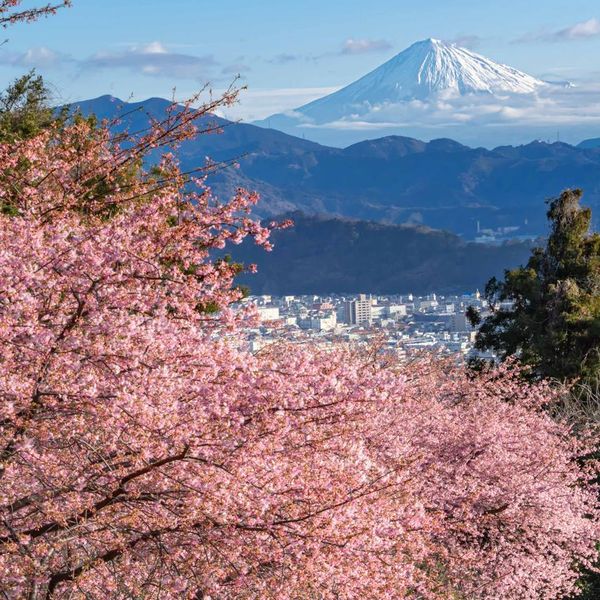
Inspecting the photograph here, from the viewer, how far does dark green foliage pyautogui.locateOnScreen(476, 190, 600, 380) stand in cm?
2112

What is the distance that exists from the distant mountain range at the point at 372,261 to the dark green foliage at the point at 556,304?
102 m

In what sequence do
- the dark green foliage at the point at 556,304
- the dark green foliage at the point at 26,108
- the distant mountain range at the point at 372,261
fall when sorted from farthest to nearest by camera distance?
the distant mountain range at the point at 372,261 → the dark green foliage at the point at 556,304 → the dark green foliage at the point at 26,108

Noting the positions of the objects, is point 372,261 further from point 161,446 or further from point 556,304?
point 161,446

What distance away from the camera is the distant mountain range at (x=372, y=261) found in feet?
424

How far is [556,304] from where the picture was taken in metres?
21.7

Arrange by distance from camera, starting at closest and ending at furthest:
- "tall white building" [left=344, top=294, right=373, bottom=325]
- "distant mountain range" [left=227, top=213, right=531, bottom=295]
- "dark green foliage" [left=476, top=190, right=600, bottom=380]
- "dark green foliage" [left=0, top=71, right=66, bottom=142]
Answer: "dark green foliage" [left=0, top=71, right=66, bottom=142], "dark green foliage" [left=476, top=190, right=600, bottom=380], "tall white building" [left=344, top=294, right=373, bottom=325], "distant mountain range" [left=227, top=213, right=531, bottom=295]

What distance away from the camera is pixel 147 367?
16.6 feet

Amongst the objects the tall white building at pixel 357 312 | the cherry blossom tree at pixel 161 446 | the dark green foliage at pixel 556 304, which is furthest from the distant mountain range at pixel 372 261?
the cherry blossom tree at pixel 161 446

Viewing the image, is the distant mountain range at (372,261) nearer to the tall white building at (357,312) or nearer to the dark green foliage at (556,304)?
the tall white building at (357,312)

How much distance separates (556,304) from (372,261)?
374 ft

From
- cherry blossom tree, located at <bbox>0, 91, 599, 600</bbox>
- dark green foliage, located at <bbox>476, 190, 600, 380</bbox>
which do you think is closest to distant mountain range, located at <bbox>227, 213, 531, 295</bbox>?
dark green foliage, located at <bbox>476, 190, 600, 380</bbox>

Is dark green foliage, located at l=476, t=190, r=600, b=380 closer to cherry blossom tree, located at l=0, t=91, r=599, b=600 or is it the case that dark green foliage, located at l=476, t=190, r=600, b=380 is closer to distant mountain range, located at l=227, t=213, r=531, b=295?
cherry blossom tree, located at l=0, t=91, r=599, b=600

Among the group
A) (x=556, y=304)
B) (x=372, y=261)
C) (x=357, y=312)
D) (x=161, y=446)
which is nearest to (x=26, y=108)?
(x=556, y=304)

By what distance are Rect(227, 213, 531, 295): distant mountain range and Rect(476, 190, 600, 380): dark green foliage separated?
333 ft
